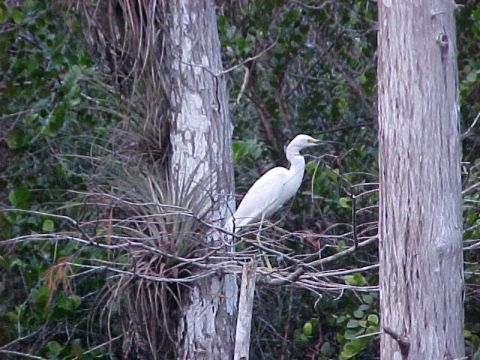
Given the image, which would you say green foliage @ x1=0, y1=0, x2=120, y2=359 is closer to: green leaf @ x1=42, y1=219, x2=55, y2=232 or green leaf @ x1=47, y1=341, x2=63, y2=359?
green leaf @ x1=47, y1=341, x2=63, y2=359

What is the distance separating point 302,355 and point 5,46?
7.59 feet

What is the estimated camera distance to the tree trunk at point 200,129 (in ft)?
20.0

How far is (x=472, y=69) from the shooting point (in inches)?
259

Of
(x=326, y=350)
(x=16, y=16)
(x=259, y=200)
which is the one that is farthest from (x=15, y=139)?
(x=326, y=350)

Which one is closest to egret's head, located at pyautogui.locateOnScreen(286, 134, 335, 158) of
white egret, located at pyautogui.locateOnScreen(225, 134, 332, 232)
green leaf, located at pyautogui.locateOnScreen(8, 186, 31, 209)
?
white egret, located at pyautogui.locateOnScreen(225, 134, 332, 232)

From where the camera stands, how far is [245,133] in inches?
297

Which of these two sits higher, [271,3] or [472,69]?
[271,3]

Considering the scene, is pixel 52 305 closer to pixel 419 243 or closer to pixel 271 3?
pixel 271 3

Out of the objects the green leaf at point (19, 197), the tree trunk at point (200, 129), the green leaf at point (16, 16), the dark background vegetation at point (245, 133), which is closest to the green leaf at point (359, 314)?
the dark background vegetation at point (245, 133)

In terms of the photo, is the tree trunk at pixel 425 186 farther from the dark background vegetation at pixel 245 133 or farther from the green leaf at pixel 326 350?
the green leaf at pixel 326 350

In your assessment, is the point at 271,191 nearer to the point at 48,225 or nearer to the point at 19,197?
the point at 48,225

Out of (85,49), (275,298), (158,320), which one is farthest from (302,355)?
(85,49)

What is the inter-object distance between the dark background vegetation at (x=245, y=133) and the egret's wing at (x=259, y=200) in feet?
1.19

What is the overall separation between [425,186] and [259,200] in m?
2.14
